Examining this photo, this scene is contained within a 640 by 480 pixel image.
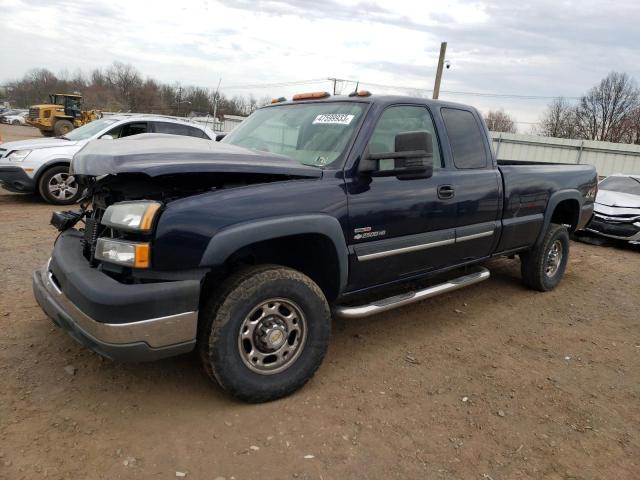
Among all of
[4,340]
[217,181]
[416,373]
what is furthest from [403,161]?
[4,340]

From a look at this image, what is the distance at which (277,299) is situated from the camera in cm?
288

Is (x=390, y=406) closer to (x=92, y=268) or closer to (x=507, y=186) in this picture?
(x=92, y=268)

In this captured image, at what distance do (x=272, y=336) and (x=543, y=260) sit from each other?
365 centimetres

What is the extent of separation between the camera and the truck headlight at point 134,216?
2488mm

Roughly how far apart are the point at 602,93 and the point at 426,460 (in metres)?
57.2

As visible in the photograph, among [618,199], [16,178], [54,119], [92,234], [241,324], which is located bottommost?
[241,324]

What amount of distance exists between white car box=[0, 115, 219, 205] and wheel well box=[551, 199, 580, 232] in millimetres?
7105

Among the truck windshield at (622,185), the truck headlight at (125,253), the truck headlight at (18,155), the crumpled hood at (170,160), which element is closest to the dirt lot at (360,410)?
the truck headlight at (125,253)

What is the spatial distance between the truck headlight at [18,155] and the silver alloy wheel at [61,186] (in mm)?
534

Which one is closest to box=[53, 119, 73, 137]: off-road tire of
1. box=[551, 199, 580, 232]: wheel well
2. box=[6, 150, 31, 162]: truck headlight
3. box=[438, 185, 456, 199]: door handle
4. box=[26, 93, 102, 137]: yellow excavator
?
box=[26, 93, 102, 137]: yellow excavator

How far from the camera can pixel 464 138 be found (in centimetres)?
428

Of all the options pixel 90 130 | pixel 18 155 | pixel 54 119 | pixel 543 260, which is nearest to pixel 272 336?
pixel 543 260

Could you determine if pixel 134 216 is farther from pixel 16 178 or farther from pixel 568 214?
pixel 16 178

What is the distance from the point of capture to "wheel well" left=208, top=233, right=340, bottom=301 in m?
3.10
